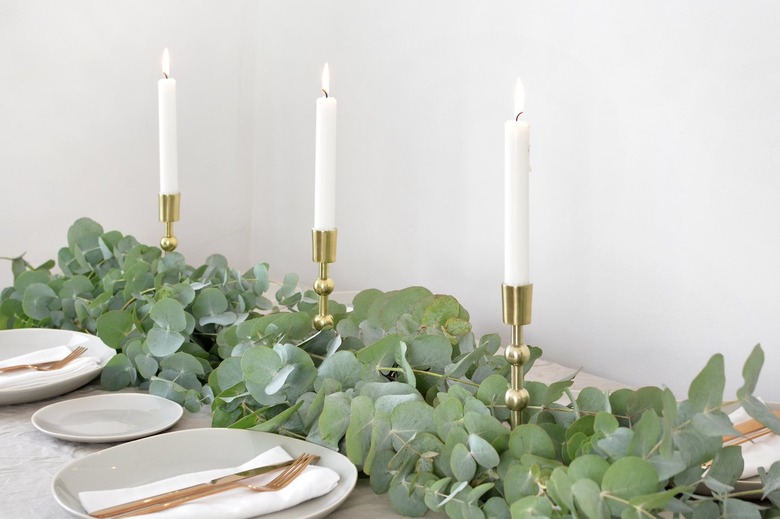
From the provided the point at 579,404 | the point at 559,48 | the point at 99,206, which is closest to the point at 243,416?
the point at 579,404

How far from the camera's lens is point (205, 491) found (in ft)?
2.12

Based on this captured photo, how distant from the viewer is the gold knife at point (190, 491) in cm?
61

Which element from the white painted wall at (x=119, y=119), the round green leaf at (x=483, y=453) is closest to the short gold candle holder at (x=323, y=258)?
the round green leaf at (x=483, y=453)

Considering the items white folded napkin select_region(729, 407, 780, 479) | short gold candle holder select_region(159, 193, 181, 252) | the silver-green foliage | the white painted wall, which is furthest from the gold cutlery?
the white painted wall

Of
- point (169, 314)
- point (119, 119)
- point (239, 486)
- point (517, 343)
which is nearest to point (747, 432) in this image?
point (517, 343)

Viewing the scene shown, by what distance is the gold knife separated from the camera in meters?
0.61

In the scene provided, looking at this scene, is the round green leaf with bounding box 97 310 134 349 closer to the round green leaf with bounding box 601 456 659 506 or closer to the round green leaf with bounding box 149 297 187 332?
the round green leaf with bounding box 149 297 187 332

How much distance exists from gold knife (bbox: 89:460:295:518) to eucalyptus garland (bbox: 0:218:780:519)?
59 mm

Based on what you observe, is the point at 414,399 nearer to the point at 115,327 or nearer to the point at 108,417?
the point at 108,417

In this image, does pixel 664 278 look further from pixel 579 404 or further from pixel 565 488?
pixel 565 488

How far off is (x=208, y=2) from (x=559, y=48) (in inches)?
A: 38.1

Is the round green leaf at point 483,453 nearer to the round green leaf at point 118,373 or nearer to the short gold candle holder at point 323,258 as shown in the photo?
the short gold candle holder at point 323,258

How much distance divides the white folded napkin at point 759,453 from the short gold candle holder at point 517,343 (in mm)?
173

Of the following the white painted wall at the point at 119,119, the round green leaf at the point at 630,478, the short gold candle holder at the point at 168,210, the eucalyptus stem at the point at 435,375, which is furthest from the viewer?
the white painted wall at the point at 119,119
